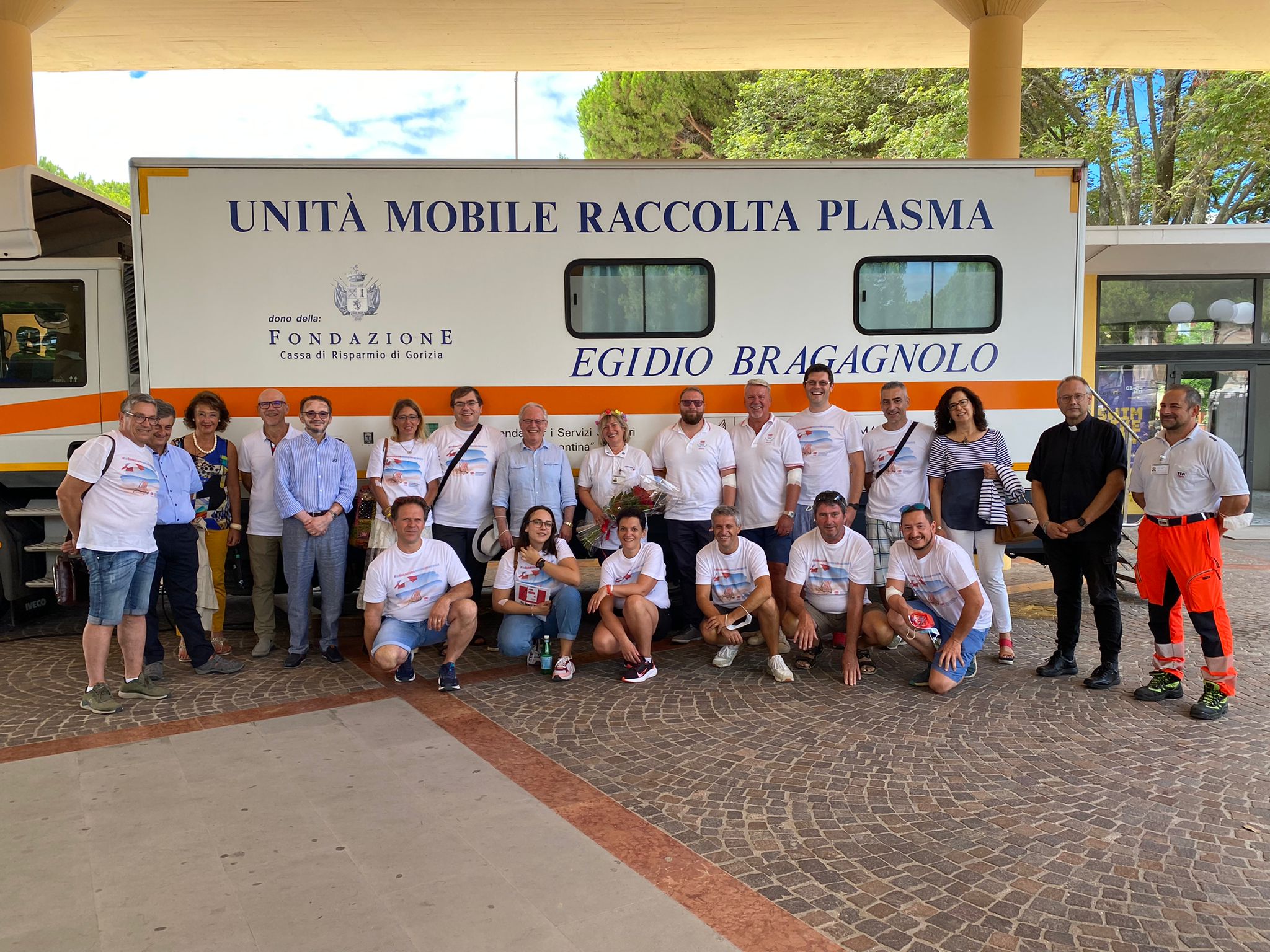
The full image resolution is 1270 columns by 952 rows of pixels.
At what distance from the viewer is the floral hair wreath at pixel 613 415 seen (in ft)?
19.2

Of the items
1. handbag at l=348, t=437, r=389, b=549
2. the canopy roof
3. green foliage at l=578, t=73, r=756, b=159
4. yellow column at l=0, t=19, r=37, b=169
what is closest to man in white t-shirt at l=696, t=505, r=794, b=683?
handbag at l=348, t=437, r=389, b=549

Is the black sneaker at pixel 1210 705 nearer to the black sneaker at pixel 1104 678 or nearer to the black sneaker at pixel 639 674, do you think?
the black sneaker at pixel 1104 678

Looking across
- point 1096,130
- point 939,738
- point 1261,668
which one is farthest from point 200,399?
point 1096,130

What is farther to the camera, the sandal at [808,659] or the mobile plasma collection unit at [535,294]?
the mobile plasma collection unit at [535,294]

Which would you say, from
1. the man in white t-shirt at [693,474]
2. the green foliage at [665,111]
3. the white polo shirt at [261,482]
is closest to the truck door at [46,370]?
the white polo shirt at [261,482]

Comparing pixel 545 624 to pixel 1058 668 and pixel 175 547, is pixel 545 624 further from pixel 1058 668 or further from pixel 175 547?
pixel 1058 668

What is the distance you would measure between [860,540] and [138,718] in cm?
412

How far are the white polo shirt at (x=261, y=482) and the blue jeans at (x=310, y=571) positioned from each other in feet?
0.51

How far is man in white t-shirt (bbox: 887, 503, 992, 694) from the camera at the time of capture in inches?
197

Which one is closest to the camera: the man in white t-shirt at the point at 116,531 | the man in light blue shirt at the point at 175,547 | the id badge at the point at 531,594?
the man in white t-shirt at the point at 116,531

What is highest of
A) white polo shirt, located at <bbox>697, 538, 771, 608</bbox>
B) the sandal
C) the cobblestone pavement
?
white polo shirt, located at <bbox>697, 538, 771, 608</bbox>

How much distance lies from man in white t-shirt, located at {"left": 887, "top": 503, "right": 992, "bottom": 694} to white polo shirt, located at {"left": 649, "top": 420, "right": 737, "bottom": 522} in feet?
3.94

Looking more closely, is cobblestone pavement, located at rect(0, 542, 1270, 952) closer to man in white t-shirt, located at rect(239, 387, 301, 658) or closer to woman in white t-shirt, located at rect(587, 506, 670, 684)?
woman in white t-shirt, located at rect(587, 506, 670, 684)

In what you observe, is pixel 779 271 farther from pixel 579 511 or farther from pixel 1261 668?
pixel 1261 668
